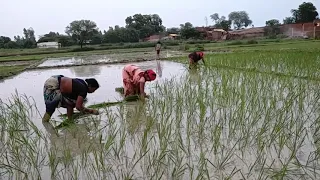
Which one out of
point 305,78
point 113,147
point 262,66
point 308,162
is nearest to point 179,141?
point 113,147

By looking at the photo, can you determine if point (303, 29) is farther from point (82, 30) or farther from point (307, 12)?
point (82, 30)

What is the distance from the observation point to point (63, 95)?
4.08 metres

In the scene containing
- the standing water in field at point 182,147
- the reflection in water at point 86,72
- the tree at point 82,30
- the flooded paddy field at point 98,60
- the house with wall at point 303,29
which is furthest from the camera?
the tree at point 82,30

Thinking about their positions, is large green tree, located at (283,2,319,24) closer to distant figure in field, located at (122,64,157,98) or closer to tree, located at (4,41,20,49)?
tree, located at (4,41,20,49)

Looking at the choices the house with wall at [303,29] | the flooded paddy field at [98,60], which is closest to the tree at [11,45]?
the flooded paddy field at [98,60]

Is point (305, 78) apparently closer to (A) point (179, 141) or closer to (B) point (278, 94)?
(B) point (278, 94)

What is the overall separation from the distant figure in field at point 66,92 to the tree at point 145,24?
46387mm

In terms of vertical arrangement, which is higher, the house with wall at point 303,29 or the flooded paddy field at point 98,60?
the house with wall at point 303,29

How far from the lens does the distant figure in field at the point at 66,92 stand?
12.8ft

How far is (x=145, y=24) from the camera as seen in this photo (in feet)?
181

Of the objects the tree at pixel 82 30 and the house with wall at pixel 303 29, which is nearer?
the house with wall at pixel 303 29

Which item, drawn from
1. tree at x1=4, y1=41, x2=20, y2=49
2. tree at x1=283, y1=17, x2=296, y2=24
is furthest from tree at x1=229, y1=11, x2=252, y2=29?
tree at x1=4, y1=41, x2=20, y2=49

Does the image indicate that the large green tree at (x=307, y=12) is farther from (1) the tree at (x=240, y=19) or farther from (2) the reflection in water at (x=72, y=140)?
(2) the reflection in water at (x=72, y=140)

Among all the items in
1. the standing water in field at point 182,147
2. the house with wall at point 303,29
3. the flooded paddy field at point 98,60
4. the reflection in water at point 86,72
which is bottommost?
the standing water in field at point 182,147
